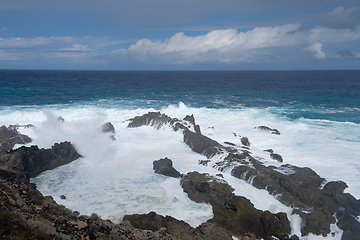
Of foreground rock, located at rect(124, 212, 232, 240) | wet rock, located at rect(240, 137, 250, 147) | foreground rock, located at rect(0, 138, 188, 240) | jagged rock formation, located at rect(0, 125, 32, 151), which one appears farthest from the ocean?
foreground rock, located at rect(0, 138, 188, 240)

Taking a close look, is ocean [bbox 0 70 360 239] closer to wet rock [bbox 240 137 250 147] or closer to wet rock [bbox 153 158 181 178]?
wet rock [bbox 153 158 181 178]

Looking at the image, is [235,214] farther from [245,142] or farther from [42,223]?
[245,142]

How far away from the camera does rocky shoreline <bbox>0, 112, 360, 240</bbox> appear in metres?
9.03

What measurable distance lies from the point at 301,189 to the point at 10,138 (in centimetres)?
2550

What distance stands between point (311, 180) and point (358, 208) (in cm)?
318

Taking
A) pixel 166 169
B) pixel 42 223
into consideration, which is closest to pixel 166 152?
pixel 166 169

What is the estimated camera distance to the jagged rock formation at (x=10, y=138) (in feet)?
70.9

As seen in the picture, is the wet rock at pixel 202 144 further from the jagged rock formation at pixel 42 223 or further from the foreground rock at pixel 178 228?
the jagged rock formation at pixel 42 223

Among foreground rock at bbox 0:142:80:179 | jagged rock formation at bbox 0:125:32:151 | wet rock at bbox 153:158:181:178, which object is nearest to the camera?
foreground rock at bbox 0:142:80:179

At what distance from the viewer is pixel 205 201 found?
14.9m

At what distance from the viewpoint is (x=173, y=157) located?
72.1ft

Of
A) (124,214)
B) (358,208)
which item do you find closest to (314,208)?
(358,208)

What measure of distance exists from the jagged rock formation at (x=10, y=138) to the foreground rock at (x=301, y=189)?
16994 mm

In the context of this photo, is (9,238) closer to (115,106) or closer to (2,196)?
(2,196)
